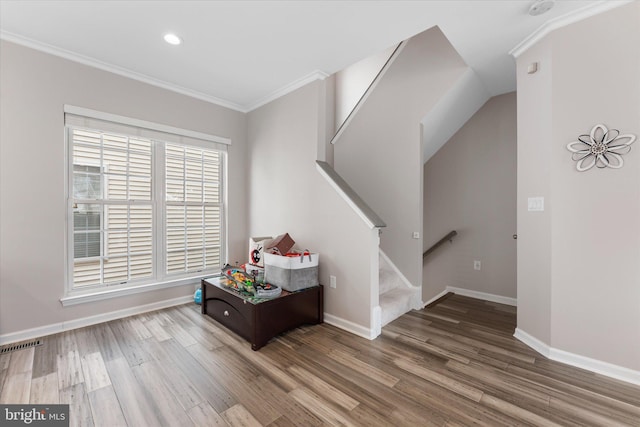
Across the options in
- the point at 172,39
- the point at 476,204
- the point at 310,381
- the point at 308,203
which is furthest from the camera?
the point at 476,204

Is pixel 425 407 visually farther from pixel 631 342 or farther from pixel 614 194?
pixel 614 194

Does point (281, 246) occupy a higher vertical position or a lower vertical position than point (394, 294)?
higher

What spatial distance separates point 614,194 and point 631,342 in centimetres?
103

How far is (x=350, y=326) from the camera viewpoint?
107 inches

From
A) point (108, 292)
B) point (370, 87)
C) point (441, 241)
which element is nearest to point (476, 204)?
point (441, 241)

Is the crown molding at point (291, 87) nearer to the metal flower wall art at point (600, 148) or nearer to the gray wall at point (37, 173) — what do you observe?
the gray wall at point (37, 173)

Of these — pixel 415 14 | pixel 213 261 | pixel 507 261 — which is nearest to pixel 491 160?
pixel 507 261

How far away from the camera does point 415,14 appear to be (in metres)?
2.08

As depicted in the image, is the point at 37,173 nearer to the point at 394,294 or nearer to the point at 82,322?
the point at 82,322

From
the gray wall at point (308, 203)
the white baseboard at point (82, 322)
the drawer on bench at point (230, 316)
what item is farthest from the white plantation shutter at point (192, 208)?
the drawer on bench at point (230, 316)

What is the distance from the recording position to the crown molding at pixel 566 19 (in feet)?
6.31

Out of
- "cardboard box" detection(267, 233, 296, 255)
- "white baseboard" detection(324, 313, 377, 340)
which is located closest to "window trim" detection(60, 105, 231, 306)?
"cardboard box" detection(267, 233, 296, 255)

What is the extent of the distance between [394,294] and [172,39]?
11.2ft

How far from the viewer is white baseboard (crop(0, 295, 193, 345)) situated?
2420 mm
